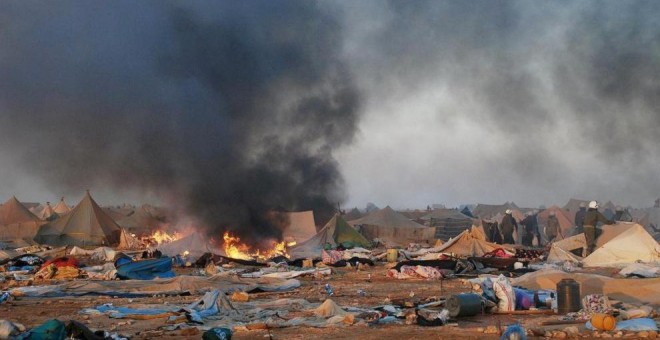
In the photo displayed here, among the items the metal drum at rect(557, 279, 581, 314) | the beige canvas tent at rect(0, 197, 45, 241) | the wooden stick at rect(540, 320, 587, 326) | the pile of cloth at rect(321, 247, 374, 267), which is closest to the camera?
the wooden stick at rect(540, 320, 587, 326)

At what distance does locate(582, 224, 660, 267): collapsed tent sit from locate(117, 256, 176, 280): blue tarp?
12225 mm

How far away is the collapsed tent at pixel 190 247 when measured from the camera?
26.6 meters

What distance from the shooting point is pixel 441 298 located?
1322cm

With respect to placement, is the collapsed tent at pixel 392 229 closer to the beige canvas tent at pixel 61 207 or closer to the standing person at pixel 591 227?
the standing person at pixel 591 227

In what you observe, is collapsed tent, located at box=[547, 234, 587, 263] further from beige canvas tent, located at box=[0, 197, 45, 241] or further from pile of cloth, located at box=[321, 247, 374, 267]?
beige canvas tent, located at box=[0, 197, 45, 241]

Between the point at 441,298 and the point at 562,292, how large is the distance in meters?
2.79

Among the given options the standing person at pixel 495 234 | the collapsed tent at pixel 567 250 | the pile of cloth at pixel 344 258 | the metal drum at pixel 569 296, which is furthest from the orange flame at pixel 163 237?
the metal drum at pixel 569 296

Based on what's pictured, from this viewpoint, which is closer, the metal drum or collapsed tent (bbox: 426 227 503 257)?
the metal drum

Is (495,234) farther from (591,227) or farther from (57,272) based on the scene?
(57,272)

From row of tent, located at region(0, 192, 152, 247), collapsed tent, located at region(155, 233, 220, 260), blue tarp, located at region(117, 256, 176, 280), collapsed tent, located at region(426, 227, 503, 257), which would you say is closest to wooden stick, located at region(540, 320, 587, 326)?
blue tarp, located at region(117, 256, 176, 280)

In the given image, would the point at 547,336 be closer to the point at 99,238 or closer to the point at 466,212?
the point at 99,238

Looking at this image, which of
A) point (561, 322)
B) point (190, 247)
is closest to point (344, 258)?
point (190, 247)

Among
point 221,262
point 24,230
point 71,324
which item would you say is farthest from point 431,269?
point 24,230

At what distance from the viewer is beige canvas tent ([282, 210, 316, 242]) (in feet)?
113
